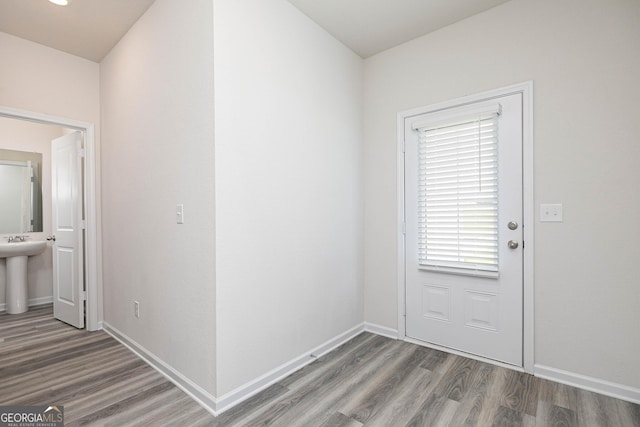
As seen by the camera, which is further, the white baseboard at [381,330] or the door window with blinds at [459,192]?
the white baseboard at [381,330]

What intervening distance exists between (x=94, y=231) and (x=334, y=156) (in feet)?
8.43

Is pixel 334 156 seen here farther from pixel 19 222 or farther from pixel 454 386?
pixel 19 222

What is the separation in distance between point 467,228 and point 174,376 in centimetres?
247

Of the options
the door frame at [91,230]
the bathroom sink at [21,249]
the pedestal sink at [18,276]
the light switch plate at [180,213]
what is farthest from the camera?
the pedestal sink at [18,276]

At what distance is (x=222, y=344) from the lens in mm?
1861

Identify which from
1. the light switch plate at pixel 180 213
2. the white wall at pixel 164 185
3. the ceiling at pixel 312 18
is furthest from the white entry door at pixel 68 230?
the light switch plate at pixel 180 213

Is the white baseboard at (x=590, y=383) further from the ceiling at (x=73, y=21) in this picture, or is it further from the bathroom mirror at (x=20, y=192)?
the bathroom mirror at (x=20, y=192)

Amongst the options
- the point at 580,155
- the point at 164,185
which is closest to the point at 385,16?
the point at 580,155

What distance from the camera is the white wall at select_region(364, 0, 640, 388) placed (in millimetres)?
1938

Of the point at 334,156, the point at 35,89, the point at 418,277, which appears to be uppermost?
the point at 35,89

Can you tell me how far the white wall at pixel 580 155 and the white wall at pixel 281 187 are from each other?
1.19m

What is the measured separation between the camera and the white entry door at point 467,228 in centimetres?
234

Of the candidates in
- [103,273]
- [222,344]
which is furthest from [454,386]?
[103,273]

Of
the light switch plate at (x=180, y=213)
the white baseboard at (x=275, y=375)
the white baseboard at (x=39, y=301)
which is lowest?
the white baseboard at (x=39, y=301)
